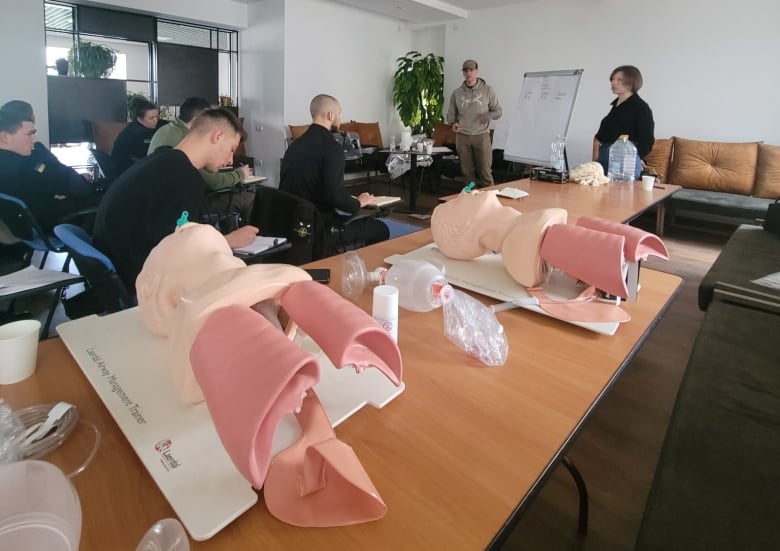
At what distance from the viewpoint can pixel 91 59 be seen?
18.7ft

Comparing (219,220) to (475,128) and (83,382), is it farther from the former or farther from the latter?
(475,128)

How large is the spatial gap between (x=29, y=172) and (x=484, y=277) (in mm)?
3003

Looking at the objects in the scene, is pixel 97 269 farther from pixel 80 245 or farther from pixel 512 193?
pixel 512 193

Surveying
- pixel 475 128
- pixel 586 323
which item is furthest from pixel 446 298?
pixel 475 128

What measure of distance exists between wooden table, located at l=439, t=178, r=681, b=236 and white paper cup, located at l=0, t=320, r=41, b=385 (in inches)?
73.4

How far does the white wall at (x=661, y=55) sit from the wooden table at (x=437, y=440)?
5.55 m

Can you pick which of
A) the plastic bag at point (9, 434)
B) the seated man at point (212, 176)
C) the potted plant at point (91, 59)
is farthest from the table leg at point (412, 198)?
the plastic bag at point (9, 434)

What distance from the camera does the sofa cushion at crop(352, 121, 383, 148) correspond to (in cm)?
750

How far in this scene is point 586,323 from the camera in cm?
111

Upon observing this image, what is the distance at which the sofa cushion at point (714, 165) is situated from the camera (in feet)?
16.2

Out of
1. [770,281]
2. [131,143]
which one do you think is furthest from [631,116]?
[131,143]

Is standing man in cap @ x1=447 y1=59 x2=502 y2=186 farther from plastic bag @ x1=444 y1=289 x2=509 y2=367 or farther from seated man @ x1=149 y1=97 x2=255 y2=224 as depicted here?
plastic bag @ x1=444 y1=289 x2=509 y2=367

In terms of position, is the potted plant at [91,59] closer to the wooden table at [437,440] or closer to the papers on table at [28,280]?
the papers on table at [28,280]

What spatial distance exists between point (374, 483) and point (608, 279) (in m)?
0.74
